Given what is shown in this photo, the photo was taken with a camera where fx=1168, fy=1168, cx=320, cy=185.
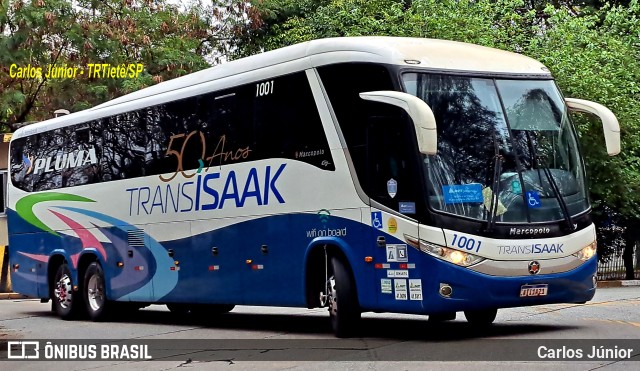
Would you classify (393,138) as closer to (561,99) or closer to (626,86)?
(561,99)

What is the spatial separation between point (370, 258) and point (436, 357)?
2.35 metres

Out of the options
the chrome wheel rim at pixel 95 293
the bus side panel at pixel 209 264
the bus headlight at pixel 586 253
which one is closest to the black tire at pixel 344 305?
the bus side panel at pixel 209 264

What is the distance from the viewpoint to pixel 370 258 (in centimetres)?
1381

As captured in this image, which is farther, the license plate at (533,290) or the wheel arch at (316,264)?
the wheel arch at (316,264)

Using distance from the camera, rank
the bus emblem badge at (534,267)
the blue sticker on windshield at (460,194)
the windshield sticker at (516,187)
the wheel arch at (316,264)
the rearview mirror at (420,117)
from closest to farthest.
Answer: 1. the rearview mirror at (420,117)
2. the blue sticker on windshield at (460,194)
3. the bus emblem badge at (534,267)
4. the windshield sticker at (516,187)
5. the wheel arch at (316,264)

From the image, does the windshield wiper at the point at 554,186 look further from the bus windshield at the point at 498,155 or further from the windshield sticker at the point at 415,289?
the windshield sticker at the point at 415,289

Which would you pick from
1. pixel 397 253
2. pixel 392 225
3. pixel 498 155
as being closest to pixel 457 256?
pixel 397 253

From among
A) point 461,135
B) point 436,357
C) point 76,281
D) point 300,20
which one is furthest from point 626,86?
point 436,357

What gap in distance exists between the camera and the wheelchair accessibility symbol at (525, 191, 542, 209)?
13516mm

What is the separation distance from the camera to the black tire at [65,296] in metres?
21.4

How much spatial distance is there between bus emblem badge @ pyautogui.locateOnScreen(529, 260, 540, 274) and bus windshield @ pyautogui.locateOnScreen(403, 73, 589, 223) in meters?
0.50

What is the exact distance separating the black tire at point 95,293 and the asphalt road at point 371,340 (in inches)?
15.0

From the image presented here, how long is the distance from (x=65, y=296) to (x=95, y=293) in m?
0.91

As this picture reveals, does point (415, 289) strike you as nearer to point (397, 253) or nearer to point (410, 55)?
point (397, 253)
